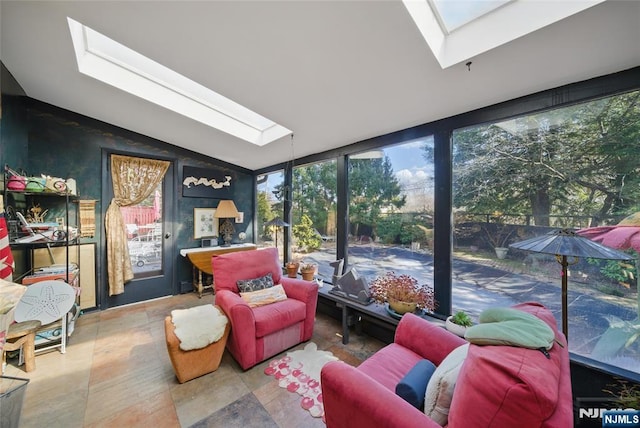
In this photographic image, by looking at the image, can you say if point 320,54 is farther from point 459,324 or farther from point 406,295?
point 459,324

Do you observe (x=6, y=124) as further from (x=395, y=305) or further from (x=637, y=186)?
(x=637, y=186)

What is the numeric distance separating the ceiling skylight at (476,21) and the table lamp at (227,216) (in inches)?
142

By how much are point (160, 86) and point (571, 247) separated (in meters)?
3.65

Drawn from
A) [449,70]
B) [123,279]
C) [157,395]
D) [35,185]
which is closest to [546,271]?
[449,70]

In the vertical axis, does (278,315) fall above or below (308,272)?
below

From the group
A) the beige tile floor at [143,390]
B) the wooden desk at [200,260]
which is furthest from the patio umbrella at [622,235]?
the wooden desk at [200,260]

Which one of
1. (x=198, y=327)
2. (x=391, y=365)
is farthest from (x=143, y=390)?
(x=391, y=365)

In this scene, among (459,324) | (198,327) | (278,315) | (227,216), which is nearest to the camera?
(459,324)

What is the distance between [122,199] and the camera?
327 cm

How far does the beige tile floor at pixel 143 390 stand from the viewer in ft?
4.90

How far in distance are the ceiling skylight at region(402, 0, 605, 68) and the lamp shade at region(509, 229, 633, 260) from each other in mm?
1112

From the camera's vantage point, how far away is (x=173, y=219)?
372 centimetres

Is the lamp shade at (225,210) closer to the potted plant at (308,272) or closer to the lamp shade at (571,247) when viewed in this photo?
the potted plant at (308,272)

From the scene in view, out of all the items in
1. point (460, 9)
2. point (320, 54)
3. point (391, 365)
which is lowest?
point (391, 365)
